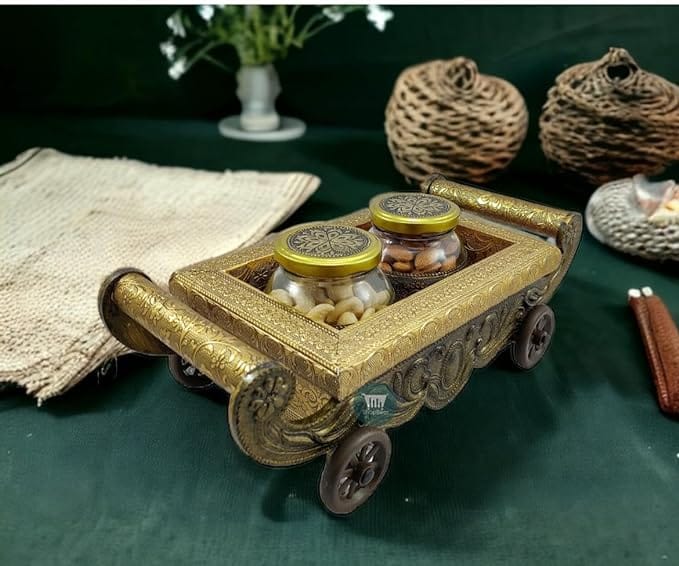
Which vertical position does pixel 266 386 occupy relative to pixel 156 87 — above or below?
above

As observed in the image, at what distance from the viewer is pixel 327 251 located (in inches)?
26.8

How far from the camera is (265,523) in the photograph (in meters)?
0.67

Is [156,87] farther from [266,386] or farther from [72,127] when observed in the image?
[266,386]

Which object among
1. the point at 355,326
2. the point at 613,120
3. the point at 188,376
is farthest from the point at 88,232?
the point at 613,120

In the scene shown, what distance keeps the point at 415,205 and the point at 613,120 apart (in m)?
0.66

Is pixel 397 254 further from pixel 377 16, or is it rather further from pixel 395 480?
pixel 377 16

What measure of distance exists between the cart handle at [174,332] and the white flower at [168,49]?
100cm

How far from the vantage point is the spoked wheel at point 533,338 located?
0.84 metres

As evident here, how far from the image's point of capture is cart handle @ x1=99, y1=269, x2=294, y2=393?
582mm

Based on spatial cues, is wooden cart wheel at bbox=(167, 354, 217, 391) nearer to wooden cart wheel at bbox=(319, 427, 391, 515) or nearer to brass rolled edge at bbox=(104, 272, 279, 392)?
brass rolled edge at bbox=(104, 272, 279, 392)

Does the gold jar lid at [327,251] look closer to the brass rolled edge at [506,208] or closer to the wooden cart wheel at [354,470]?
the wooden cart wheel at [354,470]

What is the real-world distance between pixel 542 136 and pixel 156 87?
924mm

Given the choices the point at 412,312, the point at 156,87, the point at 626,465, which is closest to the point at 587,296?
the point at 626,465

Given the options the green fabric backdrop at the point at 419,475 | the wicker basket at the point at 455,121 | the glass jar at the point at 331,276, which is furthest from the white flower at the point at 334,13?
the glass jar at the point at 331,276
